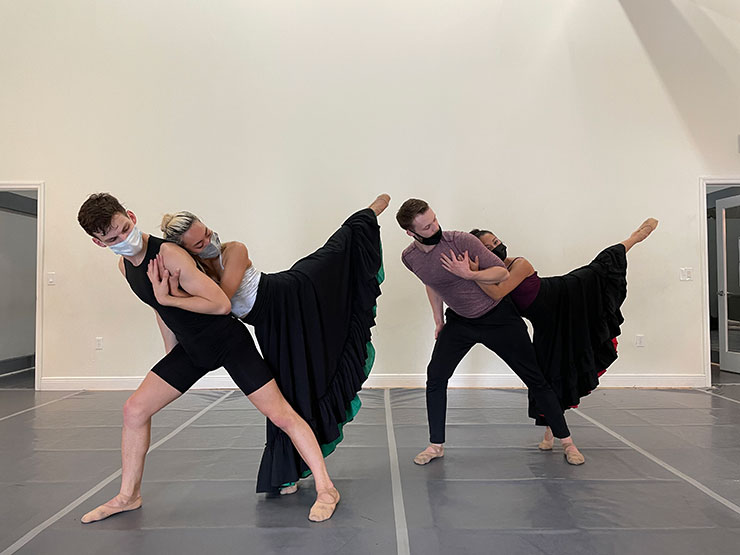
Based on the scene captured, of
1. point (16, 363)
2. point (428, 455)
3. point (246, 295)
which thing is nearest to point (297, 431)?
point (246, 295)

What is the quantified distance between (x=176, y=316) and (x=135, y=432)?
0.57m

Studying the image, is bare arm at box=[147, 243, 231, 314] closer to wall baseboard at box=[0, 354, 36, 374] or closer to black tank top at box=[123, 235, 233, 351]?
black tank top at box=[123, 235, 233, 351]

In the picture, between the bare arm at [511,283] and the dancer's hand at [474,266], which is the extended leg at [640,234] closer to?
the bare arm at [511,283]

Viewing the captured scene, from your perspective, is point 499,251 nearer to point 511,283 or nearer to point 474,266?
point 511,283

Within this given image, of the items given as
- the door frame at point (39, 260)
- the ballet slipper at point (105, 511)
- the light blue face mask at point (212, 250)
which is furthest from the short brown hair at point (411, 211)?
the door frame at point (39, 260)

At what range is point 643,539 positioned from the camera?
1.98m

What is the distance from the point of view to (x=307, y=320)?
241 cm

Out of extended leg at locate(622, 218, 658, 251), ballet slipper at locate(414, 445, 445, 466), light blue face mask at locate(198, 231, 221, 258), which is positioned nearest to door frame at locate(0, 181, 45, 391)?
light blue face mask at locate(198, 231, 221, 258)

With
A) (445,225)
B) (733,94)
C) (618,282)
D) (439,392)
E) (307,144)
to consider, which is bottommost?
(439,392)

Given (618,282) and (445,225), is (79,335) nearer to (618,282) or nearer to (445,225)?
(445,225)

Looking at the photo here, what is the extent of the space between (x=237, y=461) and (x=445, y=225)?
3.22 m

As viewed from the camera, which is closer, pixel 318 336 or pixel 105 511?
pixel 105 511

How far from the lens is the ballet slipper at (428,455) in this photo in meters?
2.88

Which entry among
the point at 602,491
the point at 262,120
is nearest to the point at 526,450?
the point at 602,491
